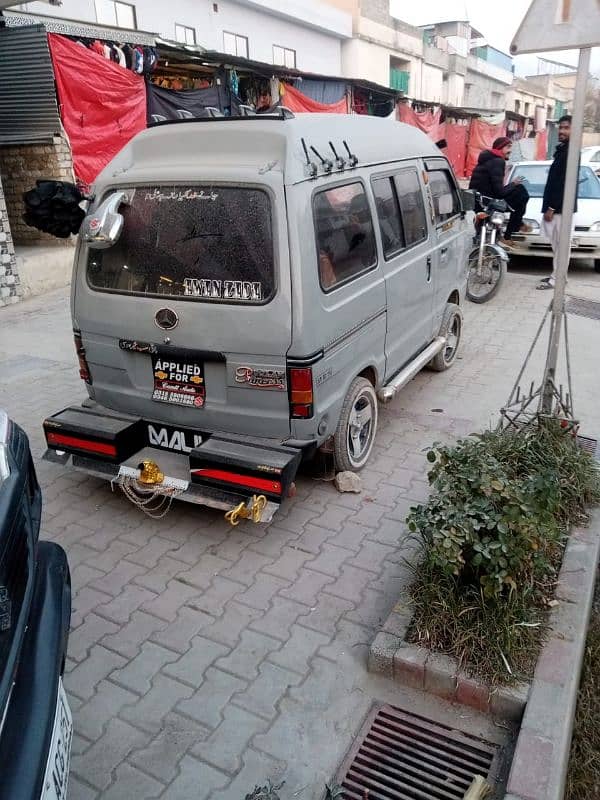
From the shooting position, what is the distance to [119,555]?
145 inches

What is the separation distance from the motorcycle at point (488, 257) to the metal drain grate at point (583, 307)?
1.02 meters

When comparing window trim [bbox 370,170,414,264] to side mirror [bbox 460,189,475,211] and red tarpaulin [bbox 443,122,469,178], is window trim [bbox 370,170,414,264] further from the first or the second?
red tarpaulin [bbox 443,122,469,178]

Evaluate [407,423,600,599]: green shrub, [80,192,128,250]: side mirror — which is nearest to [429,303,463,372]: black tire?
[407,423,600,599]: green shrub

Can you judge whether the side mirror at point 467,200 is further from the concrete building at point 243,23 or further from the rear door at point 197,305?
the concrete building at point 243,23

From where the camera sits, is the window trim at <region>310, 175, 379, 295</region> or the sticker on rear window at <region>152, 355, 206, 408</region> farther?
the sticker on rear window at <region>152, 355, 206, 408</region>

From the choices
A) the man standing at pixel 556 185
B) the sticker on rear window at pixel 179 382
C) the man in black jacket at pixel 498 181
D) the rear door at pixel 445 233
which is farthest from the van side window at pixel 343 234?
the man in black jacket at pixel 498 181

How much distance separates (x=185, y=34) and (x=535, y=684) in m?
14.9

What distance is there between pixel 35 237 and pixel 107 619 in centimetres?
900

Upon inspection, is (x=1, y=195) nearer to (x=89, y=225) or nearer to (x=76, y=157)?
(x=76, y=157)

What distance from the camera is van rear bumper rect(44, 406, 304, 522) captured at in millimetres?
3344

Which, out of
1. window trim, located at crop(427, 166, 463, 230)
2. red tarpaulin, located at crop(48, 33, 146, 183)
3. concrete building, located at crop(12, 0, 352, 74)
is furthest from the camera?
concrete building, located at crop(12, 0, 352, 74)

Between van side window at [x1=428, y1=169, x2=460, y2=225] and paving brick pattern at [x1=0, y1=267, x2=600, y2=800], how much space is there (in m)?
1.88

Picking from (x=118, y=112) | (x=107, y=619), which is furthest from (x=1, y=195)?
(x=107, y=619)

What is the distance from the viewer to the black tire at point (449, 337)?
6.01 meters
